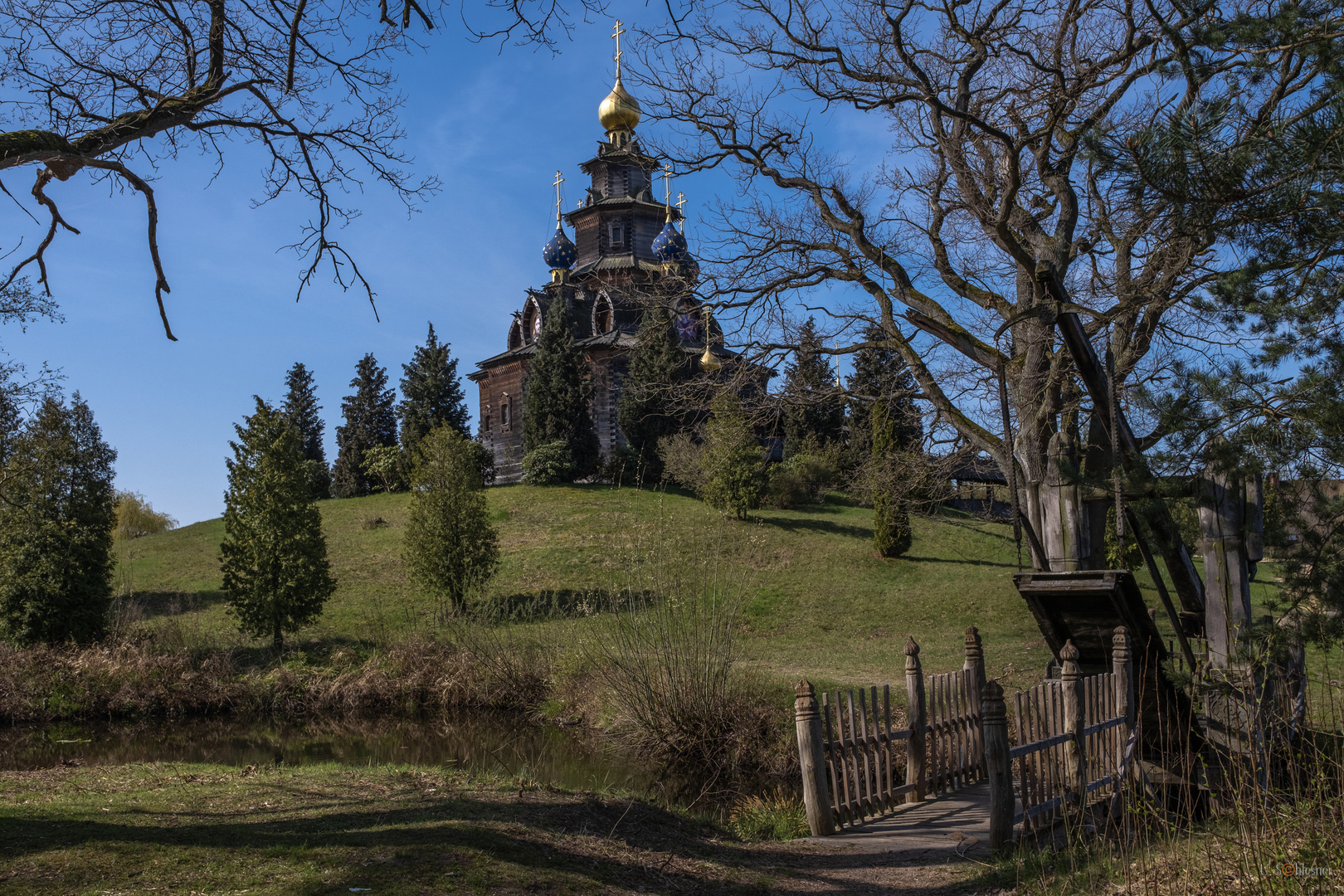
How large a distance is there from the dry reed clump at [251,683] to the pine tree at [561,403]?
67.8 feet

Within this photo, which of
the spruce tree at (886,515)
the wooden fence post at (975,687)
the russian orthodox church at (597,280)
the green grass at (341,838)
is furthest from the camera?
the russian orthodox church at (597,280)

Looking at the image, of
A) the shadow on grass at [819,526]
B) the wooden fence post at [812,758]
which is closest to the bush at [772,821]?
the wooden fence post at [812,758]

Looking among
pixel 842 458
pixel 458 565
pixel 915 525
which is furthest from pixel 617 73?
pixel 458 565

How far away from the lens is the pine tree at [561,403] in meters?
Answer: 38.1

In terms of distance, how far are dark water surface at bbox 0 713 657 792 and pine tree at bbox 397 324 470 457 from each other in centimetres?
2813

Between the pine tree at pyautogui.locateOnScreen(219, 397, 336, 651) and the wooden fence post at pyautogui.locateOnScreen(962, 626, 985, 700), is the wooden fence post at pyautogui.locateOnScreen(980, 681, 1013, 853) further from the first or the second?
the pine tree at pyautogui.locateOnScreen(219, 397, 336, 651)

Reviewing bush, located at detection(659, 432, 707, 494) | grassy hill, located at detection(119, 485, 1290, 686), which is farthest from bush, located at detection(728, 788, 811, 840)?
bush, located at detection(659, 432, 707, 494)

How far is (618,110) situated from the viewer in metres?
43.5

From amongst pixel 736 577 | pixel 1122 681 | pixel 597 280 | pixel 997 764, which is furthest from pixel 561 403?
pixel 997 764

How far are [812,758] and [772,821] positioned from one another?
3.76 feet

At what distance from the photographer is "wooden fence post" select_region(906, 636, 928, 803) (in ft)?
27.2

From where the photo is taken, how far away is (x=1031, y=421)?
394 inches

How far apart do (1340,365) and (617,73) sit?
38.8 meters

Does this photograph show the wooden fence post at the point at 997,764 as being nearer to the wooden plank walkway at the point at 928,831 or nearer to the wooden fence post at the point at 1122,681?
the wooden plank walkway at the point at 928,831
